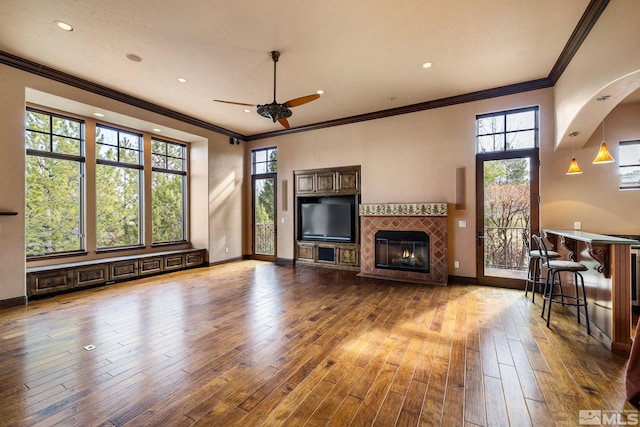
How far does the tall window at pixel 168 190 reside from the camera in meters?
6.47

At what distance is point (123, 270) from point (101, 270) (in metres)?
0.38

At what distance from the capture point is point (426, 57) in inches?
155

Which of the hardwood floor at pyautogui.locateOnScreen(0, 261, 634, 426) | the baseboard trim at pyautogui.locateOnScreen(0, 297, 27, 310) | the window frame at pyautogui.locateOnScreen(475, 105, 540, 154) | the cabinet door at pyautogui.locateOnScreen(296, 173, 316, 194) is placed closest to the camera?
the hardwood floor at pyautogui.locateOnScreen(0, 261, 634, 426)

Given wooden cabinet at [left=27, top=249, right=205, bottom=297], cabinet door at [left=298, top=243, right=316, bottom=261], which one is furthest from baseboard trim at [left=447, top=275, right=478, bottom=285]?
wooden cabinet at [left=27, top=249, right=205, bottom=297]

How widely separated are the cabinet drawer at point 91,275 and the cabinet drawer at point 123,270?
0.10m

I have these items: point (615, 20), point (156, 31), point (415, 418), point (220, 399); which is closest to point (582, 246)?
point (615, 20)

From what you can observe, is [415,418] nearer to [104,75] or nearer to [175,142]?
[104,75]

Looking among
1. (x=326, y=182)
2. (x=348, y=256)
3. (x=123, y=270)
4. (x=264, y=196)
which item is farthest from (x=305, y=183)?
(x=123, y=270)

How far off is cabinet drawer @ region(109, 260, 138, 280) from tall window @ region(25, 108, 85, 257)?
70 centimetres

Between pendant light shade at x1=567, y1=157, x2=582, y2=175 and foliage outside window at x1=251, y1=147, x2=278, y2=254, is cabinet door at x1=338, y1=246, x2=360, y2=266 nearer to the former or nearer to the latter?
foliage outside window at x1=251, y1=147, x2=278, y2=254

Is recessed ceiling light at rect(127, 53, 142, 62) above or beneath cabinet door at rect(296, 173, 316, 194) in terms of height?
above

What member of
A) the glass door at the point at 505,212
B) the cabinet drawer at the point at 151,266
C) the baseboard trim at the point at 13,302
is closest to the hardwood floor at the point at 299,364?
the baseboard trim at the point at 13,302

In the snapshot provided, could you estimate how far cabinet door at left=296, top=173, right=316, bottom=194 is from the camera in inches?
272

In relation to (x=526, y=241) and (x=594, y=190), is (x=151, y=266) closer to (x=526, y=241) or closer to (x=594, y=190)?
(x=526, y=241)
